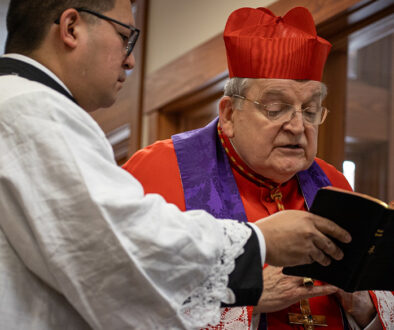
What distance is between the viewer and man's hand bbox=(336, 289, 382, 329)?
7.77 feet

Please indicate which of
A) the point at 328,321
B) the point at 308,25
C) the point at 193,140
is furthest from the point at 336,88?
the point at 328,321

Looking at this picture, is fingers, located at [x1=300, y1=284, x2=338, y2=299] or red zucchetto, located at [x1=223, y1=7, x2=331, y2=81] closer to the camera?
fingers, located at [x1=300, y1=284, x2=338, y2=299]

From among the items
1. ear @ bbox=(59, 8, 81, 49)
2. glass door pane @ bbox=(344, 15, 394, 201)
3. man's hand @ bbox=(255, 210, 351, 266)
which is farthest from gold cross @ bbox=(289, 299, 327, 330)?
glass door pane @ bbox=(344, 15, 394, 201)

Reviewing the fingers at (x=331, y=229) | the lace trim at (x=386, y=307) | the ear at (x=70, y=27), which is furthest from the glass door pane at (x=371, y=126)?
the ear at (x=70, y=27)

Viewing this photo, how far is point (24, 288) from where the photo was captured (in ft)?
4.75

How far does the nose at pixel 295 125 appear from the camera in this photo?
243 cm

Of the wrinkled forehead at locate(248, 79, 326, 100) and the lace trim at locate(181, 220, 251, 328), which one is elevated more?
the wrinkled forehead at locate(248, 79, 326, 100)

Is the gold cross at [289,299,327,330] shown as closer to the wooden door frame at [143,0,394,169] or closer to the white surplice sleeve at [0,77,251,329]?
the white surplice sleeve at [0,77,251,329]

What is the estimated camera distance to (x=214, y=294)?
1.47m

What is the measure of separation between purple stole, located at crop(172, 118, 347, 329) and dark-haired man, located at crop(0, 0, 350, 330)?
927 millimetres

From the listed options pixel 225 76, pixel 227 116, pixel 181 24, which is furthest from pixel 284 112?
pixel 181 24

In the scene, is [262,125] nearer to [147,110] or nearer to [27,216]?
[27,216]

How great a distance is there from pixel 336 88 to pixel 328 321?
5.56 feet

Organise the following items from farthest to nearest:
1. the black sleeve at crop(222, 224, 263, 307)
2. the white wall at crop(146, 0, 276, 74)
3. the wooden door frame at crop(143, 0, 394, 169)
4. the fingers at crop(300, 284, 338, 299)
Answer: the white wall at crop(146, 0, 276, 74) < the wooden door frame at crop(143, 0, 394, 169) < the fingers at crop(300, 284, 338, 299) < the black sleeve at crop(222, 224, 263, 307)
